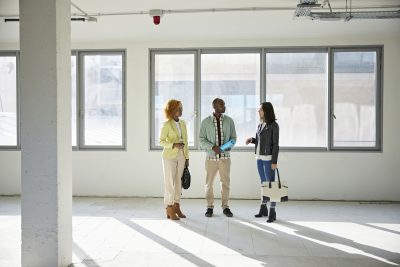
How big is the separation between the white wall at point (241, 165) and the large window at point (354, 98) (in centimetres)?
20

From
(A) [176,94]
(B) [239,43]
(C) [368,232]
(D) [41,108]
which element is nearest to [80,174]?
(A) [176,94]

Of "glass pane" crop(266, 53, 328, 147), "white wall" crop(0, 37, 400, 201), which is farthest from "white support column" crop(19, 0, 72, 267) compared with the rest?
"glass pane" crop(266, 53, 328, 147)

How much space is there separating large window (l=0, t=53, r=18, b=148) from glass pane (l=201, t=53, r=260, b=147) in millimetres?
3356

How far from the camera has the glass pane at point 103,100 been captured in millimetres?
8180

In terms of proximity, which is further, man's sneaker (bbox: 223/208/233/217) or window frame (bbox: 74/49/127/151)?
window frame (bbox: 74/49/127/151)

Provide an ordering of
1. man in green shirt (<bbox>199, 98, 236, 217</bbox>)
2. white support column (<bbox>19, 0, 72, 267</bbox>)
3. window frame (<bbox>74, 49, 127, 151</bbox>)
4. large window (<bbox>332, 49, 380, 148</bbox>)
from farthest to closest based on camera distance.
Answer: window frame (<bbox>74, 49, 127, 151</bbox>)
large window (<bbox>332, 49, 380, 148</bbox>)
man in green shirt (<bbox>199, 98, 236, 217</bbox>)
white support column (<bbox>19, 0, 72, 267</bbox>)

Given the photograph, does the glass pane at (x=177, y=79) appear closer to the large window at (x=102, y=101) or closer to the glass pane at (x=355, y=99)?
the large window at (x=102, y=101)

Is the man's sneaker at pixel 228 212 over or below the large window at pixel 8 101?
below

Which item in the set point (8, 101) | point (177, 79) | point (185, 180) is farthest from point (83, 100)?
point (185, 180)

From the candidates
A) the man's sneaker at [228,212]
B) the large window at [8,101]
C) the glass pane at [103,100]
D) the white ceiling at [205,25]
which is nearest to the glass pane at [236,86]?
the white ceiling at [205,25]

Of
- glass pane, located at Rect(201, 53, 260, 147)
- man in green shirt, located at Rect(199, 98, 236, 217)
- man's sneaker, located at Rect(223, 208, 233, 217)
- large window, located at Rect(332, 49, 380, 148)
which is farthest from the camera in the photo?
glass pane, located at Rect(201, 53, 260, 147)

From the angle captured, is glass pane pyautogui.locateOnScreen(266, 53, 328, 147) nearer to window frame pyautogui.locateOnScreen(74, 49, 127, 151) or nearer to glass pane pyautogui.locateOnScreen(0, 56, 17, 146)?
window frame pyautogui.locateOnScreen(74, 49, 127, 151)

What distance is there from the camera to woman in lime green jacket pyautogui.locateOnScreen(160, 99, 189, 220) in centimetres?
629

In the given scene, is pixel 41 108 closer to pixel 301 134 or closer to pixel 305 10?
pixel 305 10
